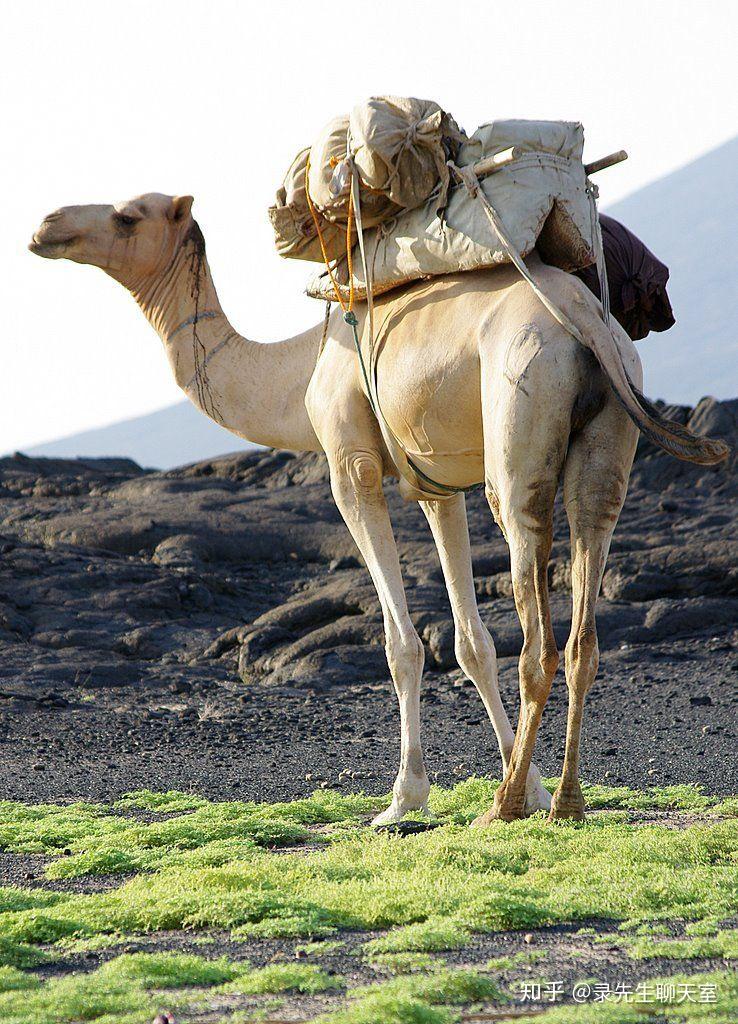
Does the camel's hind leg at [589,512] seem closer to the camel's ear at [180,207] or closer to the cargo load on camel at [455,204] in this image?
the cargo load on camel at [455,204]

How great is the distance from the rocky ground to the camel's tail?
9.07 feet

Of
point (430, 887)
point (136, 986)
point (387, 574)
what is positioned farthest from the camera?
point (387, 574)

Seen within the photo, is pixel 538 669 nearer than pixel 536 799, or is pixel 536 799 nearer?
pixel 538 669

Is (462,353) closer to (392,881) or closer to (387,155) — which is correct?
(387,155)

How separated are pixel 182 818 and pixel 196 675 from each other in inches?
294

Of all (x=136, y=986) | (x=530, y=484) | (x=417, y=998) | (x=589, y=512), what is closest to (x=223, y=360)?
(x=530, y=484)

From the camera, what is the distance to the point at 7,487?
82.5 feet

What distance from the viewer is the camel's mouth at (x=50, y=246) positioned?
357 inches

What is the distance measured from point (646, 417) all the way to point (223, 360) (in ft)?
11.4

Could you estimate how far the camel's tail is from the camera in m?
6.34

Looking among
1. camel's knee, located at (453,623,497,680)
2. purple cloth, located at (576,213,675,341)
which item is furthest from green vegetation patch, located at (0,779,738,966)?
purple cloth, located at (576,213,675,341)

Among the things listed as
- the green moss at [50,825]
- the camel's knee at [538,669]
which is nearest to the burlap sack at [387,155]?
the camel's knee at [538,669]

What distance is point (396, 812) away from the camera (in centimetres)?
767

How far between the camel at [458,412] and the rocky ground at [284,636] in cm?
184
